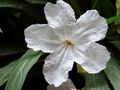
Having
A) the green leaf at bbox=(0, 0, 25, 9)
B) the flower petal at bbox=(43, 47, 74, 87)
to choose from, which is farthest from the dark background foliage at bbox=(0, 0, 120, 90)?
the flower petal at bbox=(43, 47, 74, 87)

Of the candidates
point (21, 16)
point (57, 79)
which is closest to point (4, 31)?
point (21, 16)

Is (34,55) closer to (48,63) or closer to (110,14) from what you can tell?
(48,63)

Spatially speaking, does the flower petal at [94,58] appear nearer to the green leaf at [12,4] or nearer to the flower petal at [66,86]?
the flower petal at [66,86]

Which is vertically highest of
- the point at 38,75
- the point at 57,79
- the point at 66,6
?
the point at 66,6

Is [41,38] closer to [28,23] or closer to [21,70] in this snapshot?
[21,70]

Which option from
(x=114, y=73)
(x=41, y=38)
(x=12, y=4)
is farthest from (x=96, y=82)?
(x=12, y=4)

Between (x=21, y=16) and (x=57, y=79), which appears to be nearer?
(x=57, y=79)
